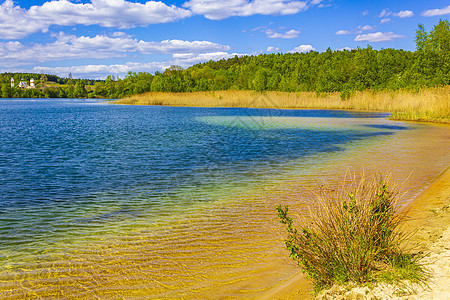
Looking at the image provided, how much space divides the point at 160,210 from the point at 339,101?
3717 cm

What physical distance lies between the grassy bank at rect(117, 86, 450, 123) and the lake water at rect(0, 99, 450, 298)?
38.3ft

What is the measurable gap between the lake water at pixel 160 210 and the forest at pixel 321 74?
23213mm

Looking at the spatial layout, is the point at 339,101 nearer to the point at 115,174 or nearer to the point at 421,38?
the point at 421,38

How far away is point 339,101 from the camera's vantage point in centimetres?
4003

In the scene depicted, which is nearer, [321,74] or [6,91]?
[321,74]

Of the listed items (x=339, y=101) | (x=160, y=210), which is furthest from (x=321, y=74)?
(x=160, y=210)

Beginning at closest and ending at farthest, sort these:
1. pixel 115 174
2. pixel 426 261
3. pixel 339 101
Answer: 1. pixel 426 261
2. pixel 115 174
3. pixel 339 101

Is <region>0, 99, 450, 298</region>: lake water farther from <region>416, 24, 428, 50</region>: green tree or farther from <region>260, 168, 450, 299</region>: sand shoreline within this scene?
<region>416, 24, 428, 50</region>: green tree

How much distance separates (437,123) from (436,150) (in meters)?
12.1

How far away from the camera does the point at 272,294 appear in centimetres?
362

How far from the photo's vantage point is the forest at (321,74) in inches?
1384

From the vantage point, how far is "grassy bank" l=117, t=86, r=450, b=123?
80.5ft

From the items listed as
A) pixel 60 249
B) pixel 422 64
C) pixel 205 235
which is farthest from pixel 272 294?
pixel 422 64

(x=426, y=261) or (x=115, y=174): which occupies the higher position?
(x=426, y=261)
